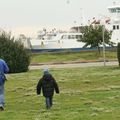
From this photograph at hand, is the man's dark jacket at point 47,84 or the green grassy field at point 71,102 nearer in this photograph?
the green grassy field at point 71,102

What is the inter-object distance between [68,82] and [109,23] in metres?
59.0

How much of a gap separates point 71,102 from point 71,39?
6695 cm

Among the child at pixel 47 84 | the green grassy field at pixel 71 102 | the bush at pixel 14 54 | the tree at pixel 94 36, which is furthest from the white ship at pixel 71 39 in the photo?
the child at pixel 47 84

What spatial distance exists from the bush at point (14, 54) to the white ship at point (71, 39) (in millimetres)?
41966

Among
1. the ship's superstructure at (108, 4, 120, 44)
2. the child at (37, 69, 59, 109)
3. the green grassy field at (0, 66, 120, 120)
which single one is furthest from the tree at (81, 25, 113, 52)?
the child at (37, 69, 59, 109)

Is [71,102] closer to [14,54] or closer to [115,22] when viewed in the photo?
[14,54]

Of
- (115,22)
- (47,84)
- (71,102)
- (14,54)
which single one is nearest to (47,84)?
(47,84)

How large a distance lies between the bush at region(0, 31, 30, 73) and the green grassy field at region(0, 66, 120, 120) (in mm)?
12532

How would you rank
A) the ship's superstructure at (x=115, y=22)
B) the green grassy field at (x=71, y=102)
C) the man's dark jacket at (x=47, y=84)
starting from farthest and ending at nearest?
the ship's superstructure at (x=115, y=22) → the man's dark jacket at (x=47, y=84) → the green grassy field at (x=71, y=102)

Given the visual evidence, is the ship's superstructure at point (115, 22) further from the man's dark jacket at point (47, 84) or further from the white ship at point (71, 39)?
the man's dark jacket at point (47, 84)

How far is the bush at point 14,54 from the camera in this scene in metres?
36.0

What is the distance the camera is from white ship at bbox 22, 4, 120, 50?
80000 mm

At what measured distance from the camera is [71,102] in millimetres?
15789

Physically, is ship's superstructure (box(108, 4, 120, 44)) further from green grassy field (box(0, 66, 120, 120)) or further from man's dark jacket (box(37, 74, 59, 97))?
man's dark jacket (box(37, 74, 59, 97))
